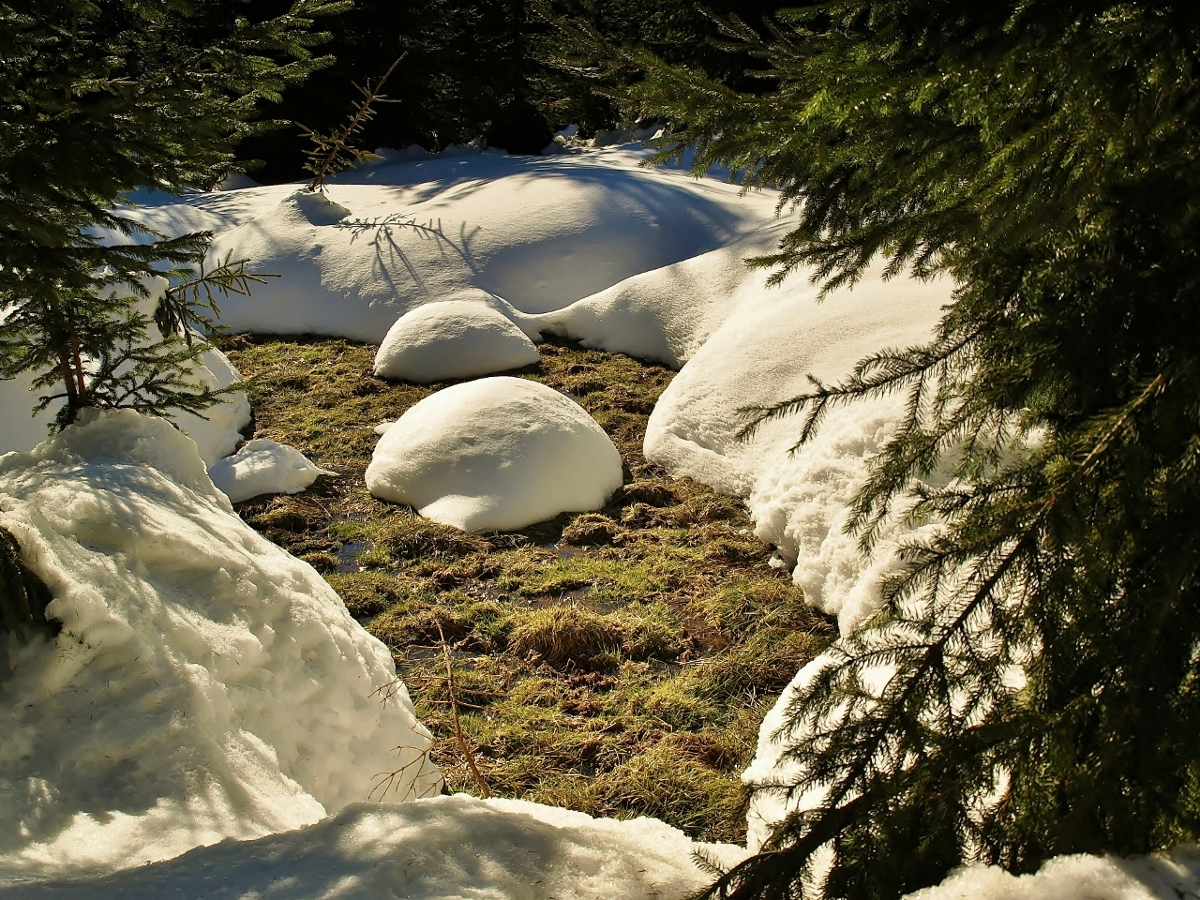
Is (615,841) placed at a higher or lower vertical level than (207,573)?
higher

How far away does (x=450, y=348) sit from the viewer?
7.36m

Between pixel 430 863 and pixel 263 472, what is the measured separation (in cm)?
432

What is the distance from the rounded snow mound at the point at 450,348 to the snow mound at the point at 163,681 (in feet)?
13.9

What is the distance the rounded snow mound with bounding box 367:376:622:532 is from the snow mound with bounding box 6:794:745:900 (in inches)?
126

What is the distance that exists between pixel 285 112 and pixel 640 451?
10.8 m

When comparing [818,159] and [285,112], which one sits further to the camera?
[285,112]

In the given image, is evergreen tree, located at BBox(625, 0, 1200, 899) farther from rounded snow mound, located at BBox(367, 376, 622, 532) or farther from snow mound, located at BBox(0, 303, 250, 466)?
rounded snow mound, located at BBox(367, 376, 622, 532)

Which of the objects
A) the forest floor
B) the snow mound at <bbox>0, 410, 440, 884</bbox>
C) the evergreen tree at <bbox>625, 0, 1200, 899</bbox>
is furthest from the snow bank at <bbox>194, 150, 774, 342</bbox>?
the evergreen tree at <bbox>625, 0, 1200, 899</bbox>

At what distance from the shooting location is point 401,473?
545cm

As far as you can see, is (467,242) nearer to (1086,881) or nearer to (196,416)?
(196,416)

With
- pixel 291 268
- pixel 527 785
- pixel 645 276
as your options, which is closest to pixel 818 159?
pixel 527 785

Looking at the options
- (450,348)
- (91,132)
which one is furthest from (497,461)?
(91,132)

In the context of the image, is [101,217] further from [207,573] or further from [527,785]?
[527,785]

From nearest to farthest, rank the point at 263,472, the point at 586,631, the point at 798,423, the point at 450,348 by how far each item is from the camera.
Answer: the point at 586,631, the point at 798,423, the point at 263,472, the point at 450,348
